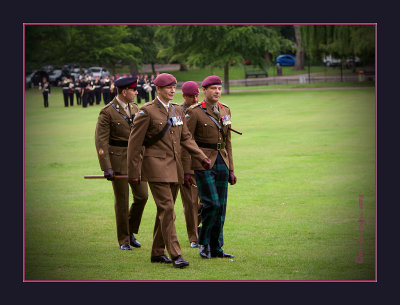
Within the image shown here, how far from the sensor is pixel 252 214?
12555 mm

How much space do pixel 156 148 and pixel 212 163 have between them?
0.84 metres

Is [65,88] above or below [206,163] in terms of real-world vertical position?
above

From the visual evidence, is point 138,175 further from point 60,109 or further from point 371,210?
point 60,109

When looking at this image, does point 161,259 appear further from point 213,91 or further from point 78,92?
point 78,92

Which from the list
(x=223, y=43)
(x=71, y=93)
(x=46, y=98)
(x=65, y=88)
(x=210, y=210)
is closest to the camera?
(x=210, y=210)

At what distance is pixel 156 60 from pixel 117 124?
632 cm

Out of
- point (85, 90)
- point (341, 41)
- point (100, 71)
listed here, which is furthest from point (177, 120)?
point (85, 90)

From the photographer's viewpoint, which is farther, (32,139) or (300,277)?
(32,139)

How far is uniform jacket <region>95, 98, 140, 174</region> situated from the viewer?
1034 cm

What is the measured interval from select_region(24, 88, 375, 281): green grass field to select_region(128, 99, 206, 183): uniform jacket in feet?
3.58

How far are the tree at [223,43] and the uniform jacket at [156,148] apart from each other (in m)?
8.60

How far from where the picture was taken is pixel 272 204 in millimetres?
13359

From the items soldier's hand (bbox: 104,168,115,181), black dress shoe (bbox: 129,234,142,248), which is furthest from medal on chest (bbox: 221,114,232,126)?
black dress shoe (bbox: 129,234,142,248)

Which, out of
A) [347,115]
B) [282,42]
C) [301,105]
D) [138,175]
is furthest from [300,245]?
[301,105]
